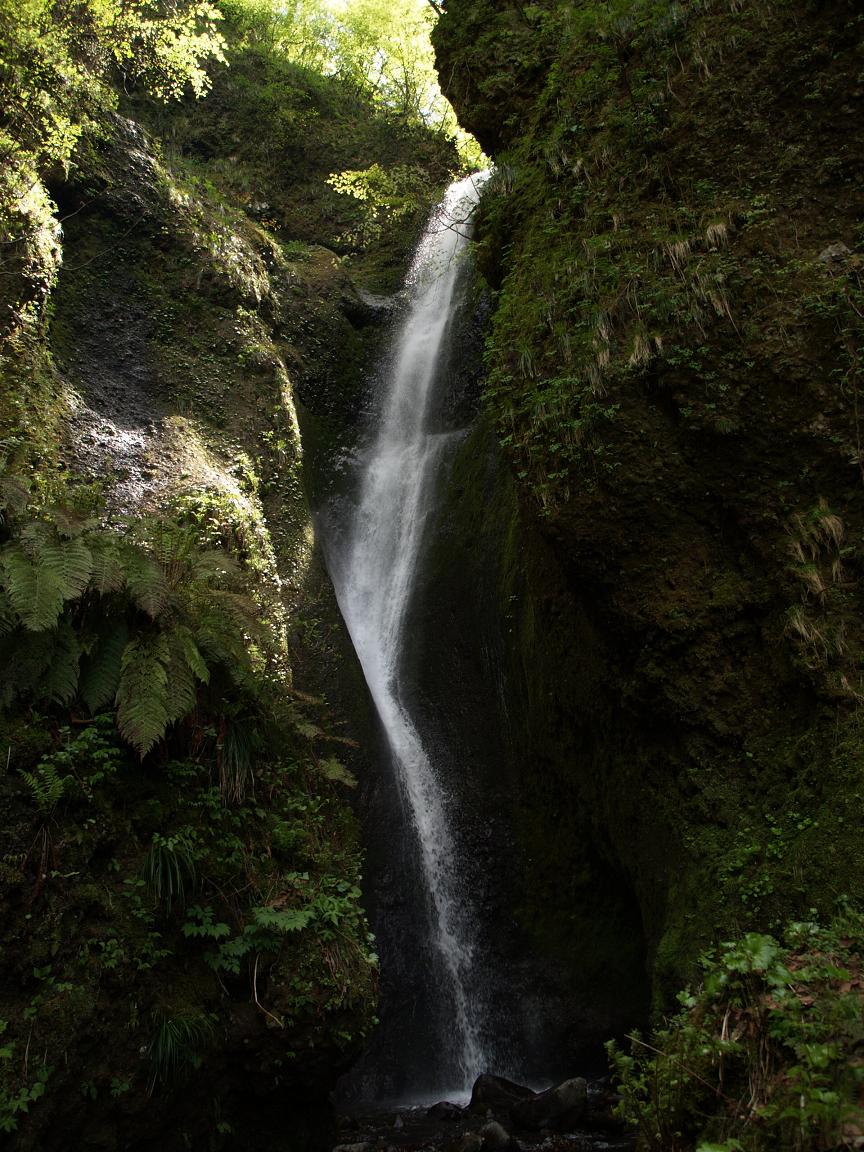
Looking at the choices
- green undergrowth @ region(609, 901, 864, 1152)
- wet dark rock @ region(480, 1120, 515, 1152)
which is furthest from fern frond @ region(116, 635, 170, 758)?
wet dark rock @ region(480, 1120, 515, 1152)

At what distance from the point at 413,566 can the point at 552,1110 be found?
8.06 metres

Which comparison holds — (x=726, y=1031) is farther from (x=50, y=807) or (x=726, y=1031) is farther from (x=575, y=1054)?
(x=575, y=1054)

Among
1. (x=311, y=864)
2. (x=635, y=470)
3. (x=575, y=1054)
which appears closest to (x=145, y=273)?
(x=635, y=470)

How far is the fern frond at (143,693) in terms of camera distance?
17.1 feet

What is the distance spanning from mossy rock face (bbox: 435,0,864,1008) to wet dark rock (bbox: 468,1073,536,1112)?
6.17ft

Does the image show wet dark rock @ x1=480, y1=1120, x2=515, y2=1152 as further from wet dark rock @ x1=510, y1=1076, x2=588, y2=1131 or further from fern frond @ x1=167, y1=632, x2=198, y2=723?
fern frond @ x1=167, y1=632, x2=198, y2=723

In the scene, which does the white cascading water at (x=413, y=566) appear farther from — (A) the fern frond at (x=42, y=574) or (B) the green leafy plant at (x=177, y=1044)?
(A) the fern frond at (x=42, y=574)

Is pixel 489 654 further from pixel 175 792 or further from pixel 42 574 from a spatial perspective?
pixel 42 574

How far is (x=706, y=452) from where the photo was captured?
691 cm

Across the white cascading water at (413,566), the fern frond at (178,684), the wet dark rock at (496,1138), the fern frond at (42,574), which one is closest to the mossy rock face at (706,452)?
the wet dark rock at (496,1138)

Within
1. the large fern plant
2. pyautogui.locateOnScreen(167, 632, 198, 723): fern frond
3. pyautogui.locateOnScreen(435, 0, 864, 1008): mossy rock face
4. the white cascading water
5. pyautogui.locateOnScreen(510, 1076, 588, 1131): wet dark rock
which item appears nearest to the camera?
the large fern plant

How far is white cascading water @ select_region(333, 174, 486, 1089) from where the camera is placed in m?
8.80

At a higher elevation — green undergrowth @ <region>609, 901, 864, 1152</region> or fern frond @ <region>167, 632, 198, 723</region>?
fern frond @ <region>167, 632, 198, 723</region>

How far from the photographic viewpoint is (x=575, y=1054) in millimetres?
8219
